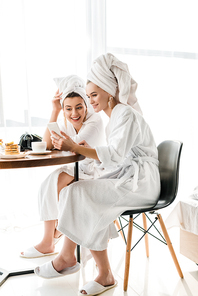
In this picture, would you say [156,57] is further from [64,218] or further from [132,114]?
[64,218]

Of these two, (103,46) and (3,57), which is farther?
(103,46)

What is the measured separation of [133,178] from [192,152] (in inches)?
80.8

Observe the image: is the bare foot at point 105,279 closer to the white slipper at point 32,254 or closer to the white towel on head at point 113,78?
the white slipper at point 32,254

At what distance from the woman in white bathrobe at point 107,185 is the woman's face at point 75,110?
27cm

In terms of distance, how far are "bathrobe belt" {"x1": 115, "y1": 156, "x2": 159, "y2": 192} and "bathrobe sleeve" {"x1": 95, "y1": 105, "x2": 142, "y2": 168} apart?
11cm

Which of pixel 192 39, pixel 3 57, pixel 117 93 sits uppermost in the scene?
pixel 192 39

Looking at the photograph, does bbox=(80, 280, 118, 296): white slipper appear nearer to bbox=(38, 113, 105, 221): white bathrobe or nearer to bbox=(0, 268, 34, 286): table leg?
bbox=(0, 268, 34, 286): table leg

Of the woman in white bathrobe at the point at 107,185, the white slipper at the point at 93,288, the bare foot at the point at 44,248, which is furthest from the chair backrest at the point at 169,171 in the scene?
the bare foot at the point at 44,248

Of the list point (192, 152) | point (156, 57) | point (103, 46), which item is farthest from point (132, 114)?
point (192, 152)

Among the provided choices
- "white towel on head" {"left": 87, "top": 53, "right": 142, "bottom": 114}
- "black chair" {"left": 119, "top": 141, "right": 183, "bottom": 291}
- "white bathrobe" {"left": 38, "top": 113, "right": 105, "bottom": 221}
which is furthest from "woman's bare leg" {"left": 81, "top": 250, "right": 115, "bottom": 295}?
"white towel on head" {"left": 87, "top": 53, "right": 142, "bottom": 114}

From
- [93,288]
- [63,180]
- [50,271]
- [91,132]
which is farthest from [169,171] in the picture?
A: [50,271]

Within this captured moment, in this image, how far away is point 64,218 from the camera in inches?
63.1

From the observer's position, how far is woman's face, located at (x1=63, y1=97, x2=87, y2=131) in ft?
6.96

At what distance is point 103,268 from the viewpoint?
67.2 inches
